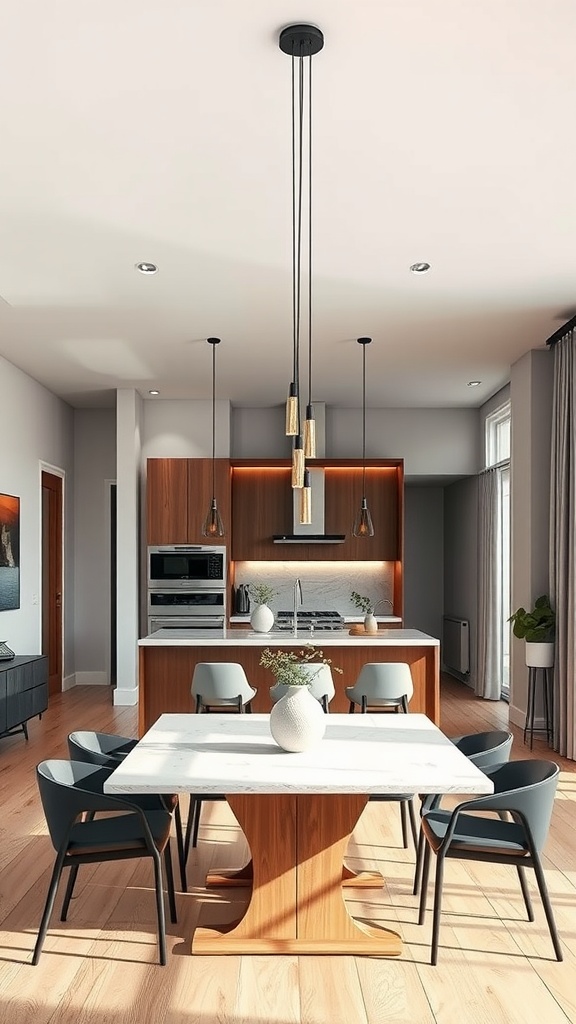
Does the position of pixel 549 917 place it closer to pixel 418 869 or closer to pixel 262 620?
pixel 418 869

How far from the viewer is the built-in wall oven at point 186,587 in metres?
8.60

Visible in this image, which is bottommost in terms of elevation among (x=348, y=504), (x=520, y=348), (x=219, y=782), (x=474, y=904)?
(x=474, y=904)

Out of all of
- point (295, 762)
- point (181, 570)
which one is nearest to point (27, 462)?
point (181, 570)

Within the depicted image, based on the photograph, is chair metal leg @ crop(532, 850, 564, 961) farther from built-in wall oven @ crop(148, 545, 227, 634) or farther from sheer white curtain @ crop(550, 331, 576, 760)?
built-in wall oven @ crop(148, 545, 227, 634)

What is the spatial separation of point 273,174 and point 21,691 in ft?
14.2

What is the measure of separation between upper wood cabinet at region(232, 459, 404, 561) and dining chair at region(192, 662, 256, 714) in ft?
13.2

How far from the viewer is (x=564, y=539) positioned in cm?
626

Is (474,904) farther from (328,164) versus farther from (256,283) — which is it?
(256,283)

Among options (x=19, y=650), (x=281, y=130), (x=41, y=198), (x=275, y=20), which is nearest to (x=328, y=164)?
(x=281, y=130)

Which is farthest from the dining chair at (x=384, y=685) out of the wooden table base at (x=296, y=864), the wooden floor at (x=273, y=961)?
the wooden table base at (x=296, y=864)

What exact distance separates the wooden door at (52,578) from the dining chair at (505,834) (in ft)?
20.9

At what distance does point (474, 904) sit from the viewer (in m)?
3.56

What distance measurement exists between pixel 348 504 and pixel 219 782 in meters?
6.43

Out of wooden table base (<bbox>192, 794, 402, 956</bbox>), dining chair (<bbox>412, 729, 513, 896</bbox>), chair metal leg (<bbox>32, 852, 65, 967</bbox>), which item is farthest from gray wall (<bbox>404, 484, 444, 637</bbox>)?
chair metal leg (<bbox>32, 852, 65, 967</bbox>)
